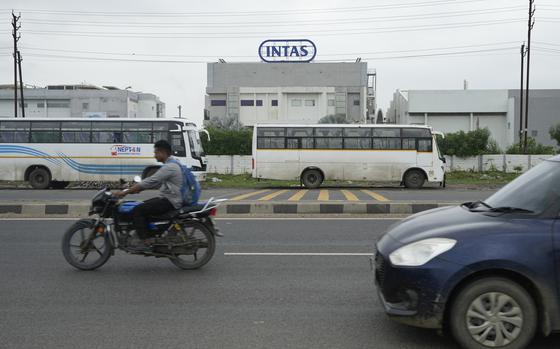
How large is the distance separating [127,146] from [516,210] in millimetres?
21914

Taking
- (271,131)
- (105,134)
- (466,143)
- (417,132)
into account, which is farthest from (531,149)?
(105,134)

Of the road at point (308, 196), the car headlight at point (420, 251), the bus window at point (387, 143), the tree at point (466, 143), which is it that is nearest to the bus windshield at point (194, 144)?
the road at point (308, 196)

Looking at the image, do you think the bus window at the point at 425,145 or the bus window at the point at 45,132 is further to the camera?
the bus window at the point at 425,145

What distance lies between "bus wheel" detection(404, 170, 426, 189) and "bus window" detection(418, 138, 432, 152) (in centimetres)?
100

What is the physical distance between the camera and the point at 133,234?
712 centimetres

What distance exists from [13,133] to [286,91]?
1996 inches

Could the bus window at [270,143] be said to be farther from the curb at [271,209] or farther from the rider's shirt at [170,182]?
the rider's shirt at [170,182]

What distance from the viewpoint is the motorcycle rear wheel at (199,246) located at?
7.12 meters

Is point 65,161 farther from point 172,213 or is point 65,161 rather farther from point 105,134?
point 172,213

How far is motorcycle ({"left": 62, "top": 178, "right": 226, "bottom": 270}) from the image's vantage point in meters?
7.06

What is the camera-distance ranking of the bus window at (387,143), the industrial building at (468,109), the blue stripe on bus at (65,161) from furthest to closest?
the industrial building at (468,109) < the bus window at (387,143) < the blue stripe on bus at (65,161)

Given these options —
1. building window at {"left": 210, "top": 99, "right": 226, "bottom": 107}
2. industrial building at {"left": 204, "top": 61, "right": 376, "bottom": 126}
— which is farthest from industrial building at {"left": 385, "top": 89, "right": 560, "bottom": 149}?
building window at {"left": 210, "top": 99, "right": 226, "bottom": 107}

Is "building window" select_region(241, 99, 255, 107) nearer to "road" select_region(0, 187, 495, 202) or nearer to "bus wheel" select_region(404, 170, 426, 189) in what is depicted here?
"bus wheel" select_region(404, 170, 426, 189)

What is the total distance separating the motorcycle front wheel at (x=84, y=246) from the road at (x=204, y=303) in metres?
0.17
